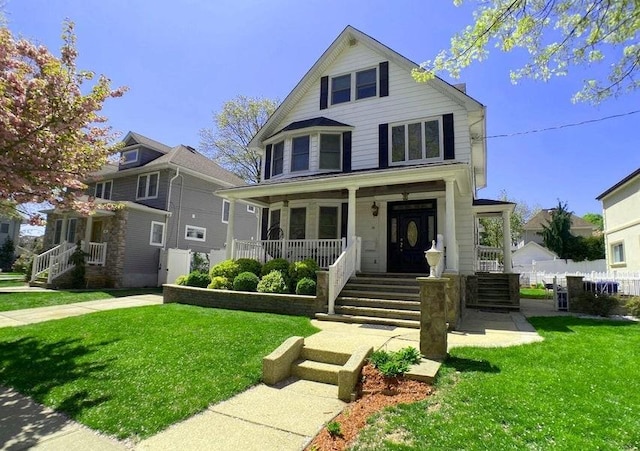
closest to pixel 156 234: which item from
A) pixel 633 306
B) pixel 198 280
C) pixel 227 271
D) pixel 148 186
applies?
pixel 148 186

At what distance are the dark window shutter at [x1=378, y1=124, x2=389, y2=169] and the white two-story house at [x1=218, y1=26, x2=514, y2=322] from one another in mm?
36

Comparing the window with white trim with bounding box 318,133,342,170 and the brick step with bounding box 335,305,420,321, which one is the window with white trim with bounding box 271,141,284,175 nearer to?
the window with white trim with bounding box 318,133,342,170

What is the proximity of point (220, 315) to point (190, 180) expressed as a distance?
12.8 m

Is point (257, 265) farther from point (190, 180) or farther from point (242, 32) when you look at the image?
point (190, 180)

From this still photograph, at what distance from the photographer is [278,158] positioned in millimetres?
14148

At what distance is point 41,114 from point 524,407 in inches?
311

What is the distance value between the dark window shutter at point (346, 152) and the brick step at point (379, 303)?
553cm

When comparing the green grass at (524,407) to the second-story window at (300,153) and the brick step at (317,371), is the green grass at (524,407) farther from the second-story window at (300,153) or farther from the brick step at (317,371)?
the second-story window at (300,153)

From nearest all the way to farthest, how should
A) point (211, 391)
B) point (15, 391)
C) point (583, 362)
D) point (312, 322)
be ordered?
1. point (211, 391)
2. point (15, 391)
3. point (583, 362)
4. point (312, 322)

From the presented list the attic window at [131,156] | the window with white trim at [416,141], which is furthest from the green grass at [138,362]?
the attic window at [131,156]

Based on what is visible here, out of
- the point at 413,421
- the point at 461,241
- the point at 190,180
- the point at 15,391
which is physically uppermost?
the point at 190,180

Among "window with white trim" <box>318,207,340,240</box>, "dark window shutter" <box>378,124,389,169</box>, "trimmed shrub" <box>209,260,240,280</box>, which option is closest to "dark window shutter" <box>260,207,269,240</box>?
"window with white trim" <box>318,207,340,240</box>

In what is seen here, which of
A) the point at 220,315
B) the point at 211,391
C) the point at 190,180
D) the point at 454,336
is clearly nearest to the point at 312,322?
the point at 220,315

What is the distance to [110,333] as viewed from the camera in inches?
268
